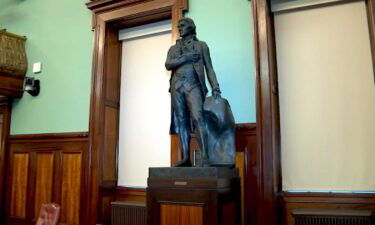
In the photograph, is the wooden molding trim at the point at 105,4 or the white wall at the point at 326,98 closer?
the white wall at the point at 326,98

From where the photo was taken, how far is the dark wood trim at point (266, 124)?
9.82 ft

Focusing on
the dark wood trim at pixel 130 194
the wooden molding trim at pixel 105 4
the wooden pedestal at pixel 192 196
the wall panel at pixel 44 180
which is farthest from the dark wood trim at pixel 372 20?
the wall panel at pixel 44 180

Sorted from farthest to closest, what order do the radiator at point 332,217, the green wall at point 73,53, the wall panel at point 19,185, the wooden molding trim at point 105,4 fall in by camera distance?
1. the wall panel at point 19,185
2. the wooden molding trim at point 105,4
3. the green wall at point 73,53
4. the radiator at point 332,217

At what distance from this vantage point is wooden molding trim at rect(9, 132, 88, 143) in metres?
4.37

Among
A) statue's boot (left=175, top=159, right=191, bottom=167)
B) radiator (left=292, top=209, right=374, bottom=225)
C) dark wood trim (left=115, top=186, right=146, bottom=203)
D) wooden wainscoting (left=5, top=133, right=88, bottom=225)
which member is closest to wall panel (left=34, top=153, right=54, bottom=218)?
wooden wainscoting (left=5, top=133, right=88, bottom=225)

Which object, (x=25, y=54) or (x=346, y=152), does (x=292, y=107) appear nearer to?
(x=346, y=152)

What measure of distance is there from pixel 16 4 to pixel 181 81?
152 inches

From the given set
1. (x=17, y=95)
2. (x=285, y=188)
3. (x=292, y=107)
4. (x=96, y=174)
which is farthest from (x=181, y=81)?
(x=17, y=95)

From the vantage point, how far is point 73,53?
4.61m

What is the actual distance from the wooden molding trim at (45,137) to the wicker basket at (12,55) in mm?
862

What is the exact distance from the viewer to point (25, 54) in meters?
5.07

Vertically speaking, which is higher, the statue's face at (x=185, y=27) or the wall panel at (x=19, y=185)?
the statue's face at (x=185, y=27)

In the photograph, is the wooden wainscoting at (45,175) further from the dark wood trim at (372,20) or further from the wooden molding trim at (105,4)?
the dark wood trim at (372,20)

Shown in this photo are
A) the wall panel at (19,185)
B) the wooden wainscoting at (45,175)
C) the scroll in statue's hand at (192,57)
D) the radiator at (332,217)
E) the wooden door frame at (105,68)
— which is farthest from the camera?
the wall panel at (19,185)
